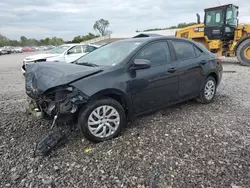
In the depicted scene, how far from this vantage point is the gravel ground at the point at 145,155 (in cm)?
239

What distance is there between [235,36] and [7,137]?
38.6 feet

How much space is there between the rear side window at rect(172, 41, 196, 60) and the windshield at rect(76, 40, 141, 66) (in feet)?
2.87

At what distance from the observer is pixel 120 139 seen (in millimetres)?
3240

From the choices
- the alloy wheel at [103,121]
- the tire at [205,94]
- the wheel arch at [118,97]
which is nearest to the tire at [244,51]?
the tire at [205,94]

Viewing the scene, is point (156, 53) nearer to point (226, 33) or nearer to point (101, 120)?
point (101, 120)

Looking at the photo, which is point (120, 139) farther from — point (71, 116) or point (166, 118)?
point (166, 118)

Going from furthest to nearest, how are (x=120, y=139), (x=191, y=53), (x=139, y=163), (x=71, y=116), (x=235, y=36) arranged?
1. (x=235, y=36)
2. (x=191, y=53)
3. (x=120, y=139)
4. (x=71, y=116)
5. (x=139, y=163)

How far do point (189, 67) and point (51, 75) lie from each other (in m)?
2.61

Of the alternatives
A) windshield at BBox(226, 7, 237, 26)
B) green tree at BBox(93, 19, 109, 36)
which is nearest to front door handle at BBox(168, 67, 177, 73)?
windshield at BBox(226, 7, 237, 26)

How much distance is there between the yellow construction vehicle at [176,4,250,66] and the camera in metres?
10.9

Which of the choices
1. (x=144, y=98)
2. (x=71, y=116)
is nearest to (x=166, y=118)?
(x=144, y=98)

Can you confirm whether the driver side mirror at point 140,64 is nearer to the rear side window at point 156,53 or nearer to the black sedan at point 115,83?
the black sedan at point 115,83

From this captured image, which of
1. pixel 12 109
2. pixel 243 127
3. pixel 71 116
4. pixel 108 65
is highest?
pixel 108 65

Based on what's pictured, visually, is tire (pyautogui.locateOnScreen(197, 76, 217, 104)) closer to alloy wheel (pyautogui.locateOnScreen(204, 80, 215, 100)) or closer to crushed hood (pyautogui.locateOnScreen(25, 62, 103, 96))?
alloy wheel (pyautogui.locateOnScreen(204, 80, 215, 100))
